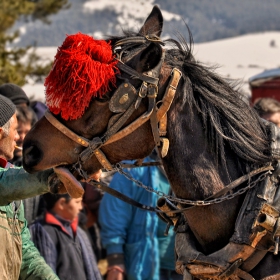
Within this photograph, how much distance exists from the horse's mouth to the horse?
13 millimetres

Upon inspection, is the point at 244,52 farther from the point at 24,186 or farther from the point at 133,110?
the point at 133,110

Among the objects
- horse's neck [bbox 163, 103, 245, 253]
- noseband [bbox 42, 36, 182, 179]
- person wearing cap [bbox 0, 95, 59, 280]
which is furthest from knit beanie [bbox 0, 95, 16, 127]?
horse's neck [bbox 163, 103, 245, 253]

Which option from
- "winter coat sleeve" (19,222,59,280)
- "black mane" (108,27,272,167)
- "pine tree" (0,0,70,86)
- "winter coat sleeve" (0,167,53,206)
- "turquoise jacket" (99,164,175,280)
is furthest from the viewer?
"pine tree" (0,0,70,86)

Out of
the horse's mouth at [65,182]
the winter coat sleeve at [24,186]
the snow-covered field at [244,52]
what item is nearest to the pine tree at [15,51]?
the snow-covered field at [244,52]

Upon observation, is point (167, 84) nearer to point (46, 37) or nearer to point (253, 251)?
point (253, 251)

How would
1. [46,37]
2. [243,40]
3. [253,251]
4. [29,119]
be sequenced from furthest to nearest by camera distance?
[243,40], [46,37], [29,119], [253,251]

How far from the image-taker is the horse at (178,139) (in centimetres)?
325

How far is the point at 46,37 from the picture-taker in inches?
649

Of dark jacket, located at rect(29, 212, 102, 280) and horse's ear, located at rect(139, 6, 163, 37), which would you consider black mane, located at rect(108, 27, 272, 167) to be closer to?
horse's ear, located at rect(139, 6, 163, 37)

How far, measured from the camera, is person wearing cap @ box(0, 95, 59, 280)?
3633mm

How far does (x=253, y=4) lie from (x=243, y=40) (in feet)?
8.02

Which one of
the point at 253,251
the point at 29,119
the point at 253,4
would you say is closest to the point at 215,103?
the point at 253,251

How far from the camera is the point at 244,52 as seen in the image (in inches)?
703

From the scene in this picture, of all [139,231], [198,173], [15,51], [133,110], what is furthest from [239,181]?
[15,51]
